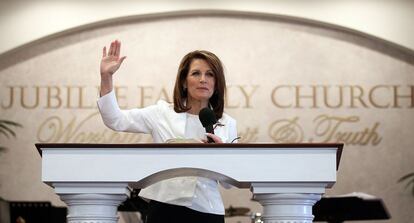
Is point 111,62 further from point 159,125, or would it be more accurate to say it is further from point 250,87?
point 250,87

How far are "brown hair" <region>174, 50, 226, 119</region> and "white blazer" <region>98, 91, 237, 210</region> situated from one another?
0.04 m

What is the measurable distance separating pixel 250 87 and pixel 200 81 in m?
4.87

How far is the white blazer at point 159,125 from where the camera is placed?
283 centimetres

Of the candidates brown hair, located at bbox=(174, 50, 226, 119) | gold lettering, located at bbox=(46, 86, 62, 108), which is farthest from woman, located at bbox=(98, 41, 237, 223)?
gold lettering, located at bbox=(46, 86, 62, 108)

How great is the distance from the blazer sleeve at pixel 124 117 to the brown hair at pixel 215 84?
117 mm

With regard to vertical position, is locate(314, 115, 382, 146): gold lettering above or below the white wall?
below

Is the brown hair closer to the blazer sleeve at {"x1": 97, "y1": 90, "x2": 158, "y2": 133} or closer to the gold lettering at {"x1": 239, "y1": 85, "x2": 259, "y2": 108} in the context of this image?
the blazer sleeve at {"x1": 97, "y1": 90, "x2": 158, "y2": 133}

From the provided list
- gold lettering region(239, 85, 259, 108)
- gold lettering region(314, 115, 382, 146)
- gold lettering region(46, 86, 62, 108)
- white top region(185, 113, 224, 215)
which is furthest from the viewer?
gold lettering region(46, 86, 62, 108)

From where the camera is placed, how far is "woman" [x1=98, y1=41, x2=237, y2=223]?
282cm

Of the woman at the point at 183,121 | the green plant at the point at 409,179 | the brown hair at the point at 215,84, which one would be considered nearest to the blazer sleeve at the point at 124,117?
the woman at the point at 183,121

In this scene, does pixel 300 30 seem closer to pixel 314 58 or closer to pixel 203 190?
pixel 314 58

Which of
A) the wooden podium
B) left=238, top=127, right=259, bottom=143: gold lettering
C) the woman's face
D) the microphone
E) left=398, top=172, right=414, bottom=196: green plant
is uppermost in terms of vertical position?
the woman's face

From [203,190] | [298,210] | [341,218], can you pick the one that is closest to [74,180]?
[203,190]

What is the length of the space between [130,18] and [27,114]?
1.50 m
